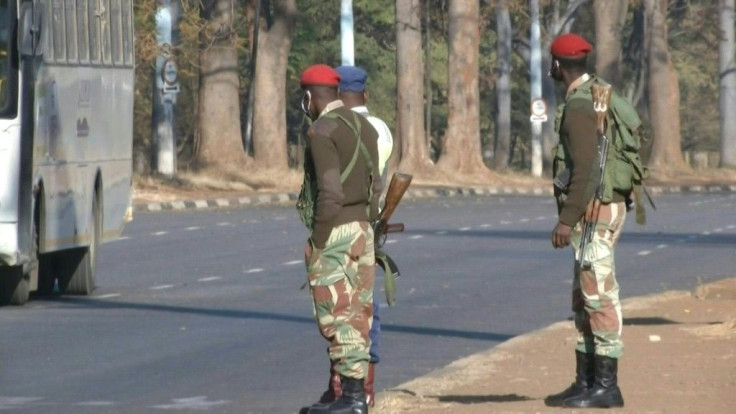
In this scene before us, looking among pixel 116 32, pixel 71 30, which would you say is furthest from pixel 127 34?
pixel 71 30

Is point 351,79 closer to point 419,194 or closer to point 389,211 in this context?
point 389,211

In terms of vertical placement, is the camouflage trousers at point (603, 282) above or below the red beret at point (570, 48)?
below

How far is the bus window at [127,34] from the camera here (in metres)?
21.0

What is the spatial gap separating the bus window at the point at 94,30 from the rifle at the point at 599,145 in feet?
35.7

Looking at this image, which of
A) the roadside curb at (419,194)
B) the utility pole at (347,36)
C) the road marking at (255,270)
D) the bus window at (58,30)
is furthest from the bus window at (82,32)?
the utility pole at (347,36)

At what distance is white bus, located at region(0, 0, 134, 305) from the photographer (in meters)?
16.3

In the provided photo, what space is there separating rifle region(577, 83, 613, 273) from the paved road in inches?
77.6

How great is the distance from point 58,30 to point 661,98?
52.7 m

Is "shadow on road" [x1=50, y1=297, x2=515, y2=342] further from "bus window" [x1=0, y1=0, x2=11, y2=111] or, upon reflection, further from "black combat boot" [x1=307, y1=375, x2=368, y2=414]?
"black combat boot" [x1=307, y1=375, x2=368, y2=414]

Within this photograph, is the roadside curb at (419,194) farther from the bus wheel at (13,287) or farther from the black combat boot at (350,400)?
the black combat boot at (350,400)

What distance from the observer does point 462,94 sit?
A: 53.7 metres

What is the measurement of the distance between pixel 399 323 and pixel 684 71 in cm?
7770

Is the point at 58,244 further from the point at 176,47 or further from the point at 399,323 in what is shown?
the point at 176,47

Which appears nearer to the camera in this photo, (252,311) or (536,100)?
(252,311)
